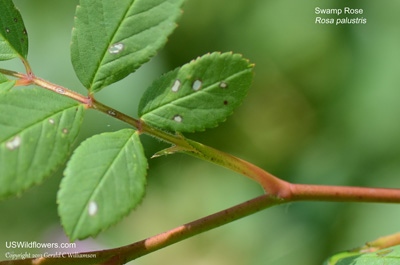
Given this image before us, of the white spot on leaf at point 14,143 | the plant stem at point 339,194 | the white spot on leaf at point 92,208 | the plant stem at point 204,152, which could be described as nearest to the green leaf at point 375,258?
the plant stem at point 339,194

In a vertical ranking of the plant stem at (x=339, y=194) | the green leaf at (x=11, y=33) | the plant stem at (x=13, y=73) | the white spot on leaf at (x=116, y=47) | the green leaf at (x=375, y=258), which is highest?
the green leaf at (x=11, y=33)

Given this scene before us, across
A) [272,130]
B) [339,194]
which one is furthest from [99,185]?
[272,130]

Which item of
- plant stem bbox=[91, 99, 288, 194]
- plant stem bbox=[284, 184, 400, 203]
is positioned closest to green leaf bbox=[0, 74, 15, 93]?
plant stem bbox=[91, 99, 288, 194]

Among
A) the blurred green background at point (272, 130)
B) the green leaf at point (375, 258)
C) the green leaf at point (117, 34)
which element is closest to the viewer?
the green leaf at point (117, 34)

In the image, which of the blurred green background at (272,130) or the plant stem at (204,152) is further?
the blurred green background at (272,130)

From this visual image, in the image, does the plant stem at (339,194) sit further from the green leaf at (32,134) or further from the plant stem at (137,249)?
the green leaf at (32,134)

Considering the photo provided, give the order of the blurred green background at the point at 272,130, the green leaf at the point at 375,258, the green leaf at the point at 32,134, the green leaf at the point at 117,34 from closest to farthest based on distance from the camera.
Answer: the green leaf at the point at 32,134 < the green leaf at the point at 117,34 < the green leaf at the point at 375,258 < the blurred green background at the point at 272,130

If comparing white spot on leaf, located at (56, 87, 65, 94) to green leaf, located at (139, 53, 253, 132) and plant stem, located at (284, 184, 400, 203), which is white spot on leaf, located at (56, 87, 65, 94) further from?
plant stem, located at (284, 184, 400, 203)
